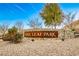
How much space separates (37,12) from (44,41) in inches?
14.2

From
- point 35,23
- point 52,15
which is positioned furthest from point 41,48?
point 52,15

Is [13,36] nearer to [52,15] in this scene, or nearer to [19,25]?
[19,25]

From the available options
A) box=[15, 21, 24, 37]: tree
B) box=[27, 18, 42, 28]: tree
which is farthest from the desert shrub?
box=[27, 18, 42, 28]: tree

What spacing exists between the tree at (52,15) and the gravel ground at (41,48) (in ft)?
0.75

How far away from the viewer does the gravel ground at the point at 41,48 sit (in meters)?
3.83

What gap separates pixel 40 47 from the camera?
3871 millimetres

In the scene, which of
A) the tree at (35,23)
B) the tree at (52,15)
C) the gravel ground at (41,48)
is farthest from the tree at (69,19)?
the tree at (35,23)

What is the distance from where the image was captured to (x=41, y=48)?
387 centimetres

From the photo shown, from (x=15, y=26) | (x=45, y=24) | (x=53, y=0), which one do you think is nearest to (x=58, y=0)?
(x=53, y=0)

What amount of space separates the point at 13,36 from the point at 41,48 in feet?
1.22

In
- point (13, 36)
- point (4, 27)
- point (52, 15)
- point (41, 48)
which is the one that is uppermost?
point (52, 15)

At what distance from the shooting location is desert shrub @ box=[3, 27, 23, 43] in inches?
152

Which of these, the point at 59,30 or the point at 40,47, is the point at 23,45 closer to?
the point at 40,47

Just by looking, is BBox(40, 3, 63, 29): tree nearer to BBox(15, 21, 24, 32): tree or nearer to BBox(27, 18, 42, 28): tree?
BBox(27, 18, 42, 28): tree
